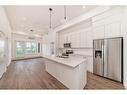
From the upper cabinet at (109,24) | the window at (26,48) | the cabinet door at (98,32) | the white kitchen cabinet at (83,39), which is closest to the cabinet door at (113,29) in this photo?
the upper cabinet at (109,24)

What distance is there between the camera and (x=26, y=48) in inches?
447

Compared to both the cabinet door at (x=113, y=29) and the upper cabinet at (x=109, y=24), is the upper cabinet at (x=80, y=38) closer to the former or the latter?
the upper cabinet at (x=109, y=24)

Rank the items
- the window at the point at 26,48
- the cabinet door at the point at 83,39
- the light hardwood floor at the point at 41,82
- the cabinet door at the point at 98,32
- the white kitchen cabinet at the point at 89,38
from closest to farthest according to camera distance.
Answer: the light hardwood floor at the point at 41,82
the cabinet door at the point at 98,32
the white kitchen cabinet at the point at 89,38
the cabinet door at the point at 83,39
the window at the point at 26,48

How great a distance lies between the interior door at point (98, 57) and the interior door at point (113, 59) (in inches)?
9.4

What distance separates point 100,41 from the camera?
415 centimetres

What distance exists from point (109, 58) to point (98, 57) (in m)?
0.55

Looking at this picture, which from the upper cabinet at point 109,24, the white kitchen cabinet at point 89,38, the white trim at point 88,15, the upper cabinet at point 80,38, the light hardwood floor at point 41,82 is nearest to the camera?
the light hardwood floor at point 41,82

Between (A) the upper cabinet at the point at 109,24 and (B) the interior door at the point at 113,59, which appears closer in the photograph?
(B) the interior door at the point at 113,59

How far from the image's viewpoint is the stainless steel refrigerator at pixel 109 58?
134 inches

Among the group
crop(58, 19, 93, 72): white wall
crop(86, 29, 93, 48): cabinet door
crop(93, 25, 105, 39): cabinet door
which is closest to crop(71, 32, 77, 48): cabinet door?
crop(58, 19, 93, 72): white wall

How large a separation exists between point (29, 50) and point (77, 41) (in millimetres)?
7722

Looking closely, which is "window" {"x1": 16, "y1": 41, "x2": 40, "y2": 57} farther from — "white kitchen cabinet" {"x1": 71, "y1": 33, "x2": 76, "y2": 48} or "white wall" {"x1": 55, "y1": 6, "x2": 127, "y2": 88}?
"white wall" {"x1": 55, "y1": 6, "x2": 127, "y2": 88}

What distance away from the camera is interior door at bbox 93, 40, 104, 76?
4.10 metres
